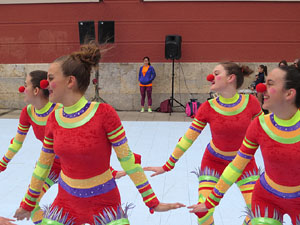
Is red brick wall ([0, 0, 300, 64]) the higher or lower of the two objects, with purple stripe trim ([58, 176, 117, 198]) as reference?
higher

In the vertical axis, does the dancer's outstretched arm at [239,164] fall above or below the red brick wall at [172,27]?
below

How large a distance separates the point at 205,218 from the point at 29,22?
9410 millimetres

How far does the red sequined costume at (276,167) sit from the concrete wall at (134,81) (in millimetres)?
8359

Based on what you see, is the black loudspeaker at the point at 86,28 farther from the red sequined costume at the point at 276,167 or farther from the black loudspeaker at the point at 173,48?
the red sequined costume at the point at 276,167

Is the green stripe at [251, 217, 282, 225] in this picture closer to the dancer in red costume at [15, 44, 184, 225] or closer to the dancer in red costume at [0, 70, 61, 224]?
the dancer in red costume at [15, 44, 184, 225]

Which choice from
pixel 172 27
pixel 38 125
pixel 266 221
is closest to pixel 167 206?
pixel 266 221

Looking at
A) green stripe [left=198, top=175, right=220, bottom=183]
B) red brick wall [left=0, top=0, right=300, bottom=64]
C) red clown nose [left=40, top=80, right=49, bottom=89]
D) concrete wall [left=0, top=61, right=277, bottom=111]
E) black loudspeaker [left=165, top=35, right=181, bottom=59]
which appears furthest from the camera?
concrete wall [left=0, top=61, right=277, bottom=111]

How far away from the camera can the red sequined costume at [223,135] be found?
332cm

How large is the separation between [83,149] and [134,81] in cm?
879

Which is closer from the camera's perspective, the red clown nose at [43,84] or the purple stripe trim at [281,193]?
the purple stripe trim at [281,193]

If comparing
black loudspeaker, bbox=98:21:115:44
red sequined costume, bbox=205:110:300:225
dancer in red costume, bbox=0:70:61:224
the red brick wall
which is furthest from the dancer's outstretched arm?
the red brick wall

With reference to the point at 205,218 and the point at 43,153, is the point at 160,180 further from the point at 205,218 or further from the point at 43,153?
the point at 43,153

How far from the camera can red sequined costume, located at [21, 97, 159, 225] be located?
2346 mm

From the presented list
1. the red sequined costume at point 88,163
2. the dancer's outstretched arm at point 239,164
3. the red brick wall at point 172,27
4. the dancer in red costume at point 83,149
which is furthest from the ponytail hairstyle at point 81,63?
the red brick wall at point 172,27
